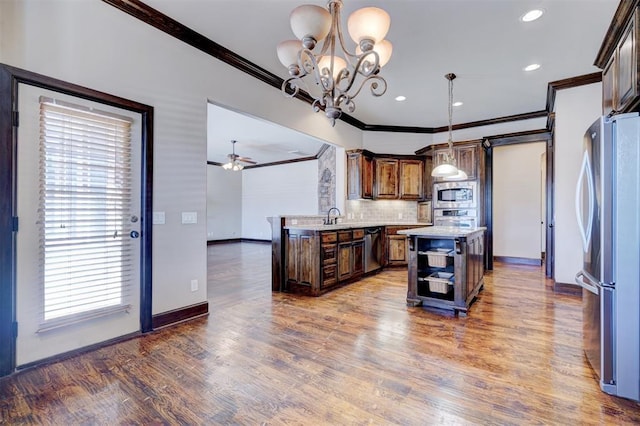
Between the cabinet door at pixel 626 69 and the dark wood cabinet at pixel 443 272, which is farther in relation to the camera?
the dark wood cabinet at pixel 443 272

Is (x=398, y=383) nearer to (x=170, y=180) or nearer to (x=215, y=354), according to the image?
(x=215, y=354)

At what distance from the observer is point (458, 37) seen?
3.23 metres

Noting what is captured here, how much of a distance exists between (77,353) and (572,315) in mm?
4857

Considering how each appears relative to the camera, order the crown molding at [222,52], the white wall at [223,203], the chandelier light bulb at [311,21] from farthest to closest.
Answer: the white wall at [223,203]
the crown molding at [222,52]
the chandelier light bulb at [311,21]

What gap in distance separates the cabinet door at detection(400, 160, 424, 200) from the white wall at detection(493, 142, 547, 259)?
2.01m

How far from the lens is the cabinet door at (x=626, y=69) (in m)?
1.99

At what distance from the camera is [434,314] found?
3418 millimetres

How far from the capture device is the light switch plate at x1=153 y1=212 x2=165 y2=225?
2.92m

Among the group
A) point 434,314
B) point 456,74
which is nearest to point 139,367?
point 434,314

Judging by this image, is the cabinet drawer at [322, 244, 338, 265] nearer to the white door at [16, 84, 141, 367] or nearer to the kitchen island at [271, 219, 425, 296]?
the kitchen island at [271, 219, 425, 296]

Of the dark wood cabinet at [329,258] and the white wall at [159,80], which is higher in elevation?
the white wall at [159,80]

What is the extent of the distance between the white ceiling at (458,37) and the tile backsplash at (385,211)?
2370mm

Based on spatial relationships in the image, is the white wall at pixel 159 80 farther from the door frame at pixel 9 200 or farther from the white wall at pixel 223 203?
the white wall at pixel 223 203

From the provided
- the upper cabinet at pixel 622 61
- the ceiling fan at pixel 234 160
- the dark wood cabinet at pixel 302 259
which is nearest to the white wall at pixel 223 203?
the ceiling fan at pixel 234 160
